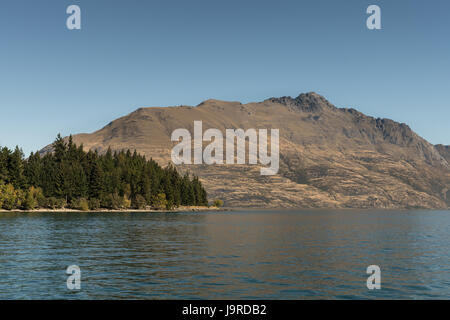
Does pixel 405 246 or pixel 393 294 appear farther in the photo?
pixel 405 246

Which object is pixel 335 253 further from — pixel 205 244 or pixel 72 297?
pixel 72 297

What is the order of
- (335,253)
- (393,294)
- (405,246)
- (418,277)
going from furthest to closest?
(405,246) < (335,253) < (418,277) < (393,294)

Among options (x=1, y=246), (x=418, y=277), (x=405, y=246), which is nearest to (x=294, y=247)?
(x=405, y=246)

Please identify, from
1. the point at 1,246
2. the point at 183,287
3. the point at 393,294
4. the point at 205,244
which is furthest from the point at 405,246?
the point at 1,246

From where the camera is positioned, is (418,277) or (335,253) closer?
(418,277)

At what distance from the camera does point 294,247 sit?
75375 mm
